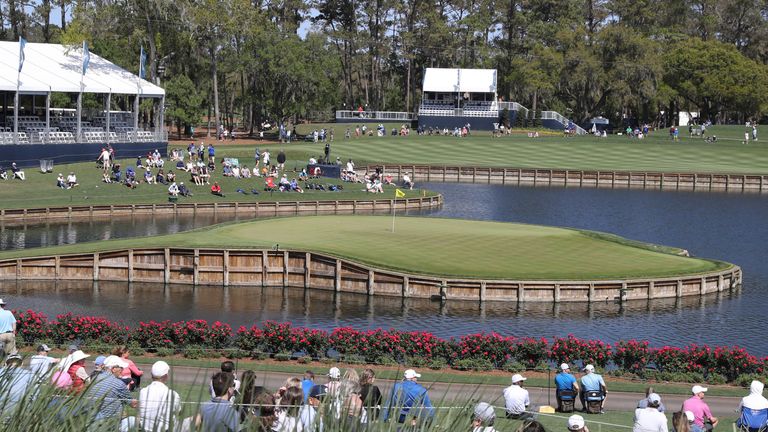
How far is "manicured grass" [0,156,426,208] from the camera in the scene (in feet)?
255

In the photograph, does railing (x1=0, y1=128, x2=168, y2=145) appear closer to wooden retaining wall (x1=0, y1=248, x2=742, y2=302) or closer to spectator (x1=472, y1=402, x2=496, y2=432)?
wooden retaining wall (x1=0, y1=248, x2=742, y2=302)

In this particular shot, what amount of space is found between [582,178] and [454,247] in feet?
182

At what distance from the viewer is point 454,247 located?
58844mm

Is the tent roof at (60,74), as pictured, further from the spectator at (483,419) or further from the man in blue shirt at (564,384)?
the spectator at (483,419)

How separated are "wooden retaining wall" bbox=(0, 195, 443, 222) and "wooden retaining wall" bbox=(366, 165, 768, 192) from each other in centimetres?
2273

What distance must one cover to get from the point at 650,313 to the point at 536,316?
18.3ft

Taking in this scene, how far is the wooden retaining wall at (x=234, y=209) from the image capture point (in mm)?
73831

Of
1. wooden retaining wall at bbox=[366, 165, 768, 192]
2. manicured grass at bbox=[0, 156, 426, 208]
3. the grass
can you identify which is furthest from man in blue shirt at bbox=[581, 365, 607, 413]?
wooden retaining wall at bbox=[366, 165, 768, 192]

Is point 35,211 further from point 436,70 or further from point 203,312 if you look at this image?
point 436,70

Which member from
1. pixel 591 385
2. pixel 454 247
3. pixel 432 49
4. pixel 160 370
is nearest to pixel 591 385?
pixel 591 385

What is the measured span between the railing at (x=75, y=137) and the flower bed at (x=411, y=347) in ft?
167

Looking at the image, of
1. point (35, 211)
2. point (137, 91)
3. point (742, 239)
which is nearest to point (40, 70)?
point (137, 91)

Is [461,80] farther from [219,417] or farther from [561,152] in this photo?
[219,417]

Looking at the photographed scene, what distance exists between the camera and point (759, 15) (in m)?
178
